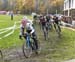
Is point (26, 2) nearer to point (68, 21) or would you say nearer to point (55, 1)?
point (55, 1)

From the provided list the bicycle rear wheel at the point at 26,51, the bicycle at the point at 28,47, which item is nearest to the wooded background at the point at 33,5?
the bicycle at the point at 28,47

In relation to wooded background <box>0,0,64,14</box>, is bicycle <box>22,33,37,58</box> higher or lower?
higher

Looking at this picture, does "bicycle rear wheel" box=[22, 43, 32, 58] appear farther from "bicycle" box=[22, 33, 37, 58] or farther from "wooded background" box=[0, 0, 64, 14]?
"wooded background" box=[0, 0, 64, 14]

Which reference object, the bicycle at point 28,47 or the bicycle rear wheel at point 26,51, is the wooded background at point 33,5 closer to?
the bicycle at point 28,47

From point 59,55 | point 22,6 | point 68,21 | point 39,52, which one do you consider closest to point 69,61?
point 59,55

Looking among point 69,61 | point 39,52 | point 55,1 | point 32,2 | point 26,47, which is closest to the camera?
point 69,61

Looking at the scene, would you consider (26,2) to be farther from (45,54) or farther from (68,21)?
(45,54)

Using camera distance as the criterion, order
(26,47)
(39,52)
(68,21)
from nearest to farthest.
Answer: (26,47), (39,52), (68,21)

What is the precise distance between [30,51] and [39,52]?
131 centimetres

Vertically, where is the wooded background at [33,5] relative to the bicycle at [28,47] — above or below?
below

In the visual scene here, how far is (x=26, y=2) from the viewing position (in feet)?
357

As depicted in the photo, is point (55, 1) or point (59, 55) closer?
point (59, 55)

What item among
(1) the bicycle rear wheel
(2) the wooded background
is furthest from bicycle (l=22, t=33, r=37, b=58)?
(2) the wooded background

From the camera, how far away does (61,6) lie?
100250mm
